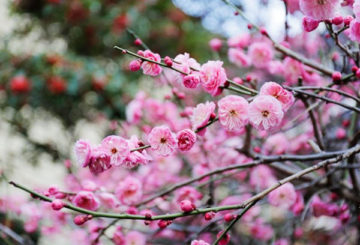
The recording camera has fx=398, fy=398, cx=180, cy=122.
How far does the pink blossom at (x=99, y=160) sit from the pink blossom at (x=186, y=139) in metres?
0.16

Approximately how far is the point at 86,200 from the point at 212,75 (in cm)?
49

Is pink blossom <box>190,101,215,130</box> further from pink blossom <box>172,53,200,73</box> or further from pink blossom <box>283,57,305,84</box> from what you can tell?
pink blossom <box>283,57,305,84</box>

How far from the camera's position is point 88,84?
8.77ft

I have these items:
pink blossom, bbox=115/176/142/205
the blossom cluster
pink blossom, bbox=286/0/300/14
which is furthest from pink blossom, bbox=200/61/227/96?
pink blossom, bbox=286/0/300/14

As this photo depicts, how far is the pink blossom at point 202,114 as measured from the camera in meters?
0.89

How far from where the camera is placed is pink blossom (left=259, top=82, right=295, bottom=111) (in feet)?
2.86

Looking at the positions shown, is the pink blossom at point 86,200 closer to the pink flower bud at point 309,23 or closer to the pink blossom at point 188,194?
the pink blossom at point 188,194

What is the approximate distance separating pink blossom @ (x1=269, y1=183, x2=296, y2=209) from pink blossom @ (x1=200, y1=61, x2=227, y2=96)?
524mm

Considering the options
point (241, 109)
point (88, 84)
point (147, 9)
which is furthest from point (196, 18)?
point (241, 109)

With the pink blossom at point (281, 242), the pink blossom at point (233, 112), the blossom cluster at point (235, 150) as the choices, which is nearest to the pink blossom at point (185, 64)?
the blossom cluster at point (235, 150)

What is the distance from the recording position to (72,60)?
2766 millimetres

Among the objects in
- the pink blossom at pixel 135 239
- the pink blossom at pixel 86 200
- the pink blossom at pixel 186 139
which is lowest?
the pink blossom at pixel 86 200

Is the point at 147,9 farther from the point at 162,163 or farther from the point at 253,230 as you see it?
the point at 253,230

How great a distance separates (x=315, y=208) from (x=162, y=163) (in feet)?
2.93
